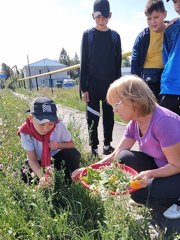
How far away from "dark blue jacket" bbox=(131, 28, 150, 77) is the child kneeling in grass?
1.23 meters

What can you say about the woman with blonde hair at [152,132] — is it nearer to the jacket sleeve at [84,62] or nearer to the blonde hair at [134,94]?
the blonde hair at [134,94]

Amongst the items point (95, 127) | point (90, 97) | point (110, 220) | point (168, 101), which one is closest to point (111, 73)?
point (90, 97)

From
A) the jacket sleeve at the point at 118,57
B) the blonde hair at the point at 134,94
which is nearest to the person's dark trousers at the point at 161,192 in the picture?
the blonde hair at the point at 134,94

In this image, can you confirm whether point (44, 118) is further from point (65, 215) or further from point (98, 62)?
point (98, 62)

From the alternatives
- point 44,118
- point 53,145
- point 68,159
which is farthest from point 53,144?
point 44,118

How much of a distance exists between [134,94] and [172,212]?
935 mm

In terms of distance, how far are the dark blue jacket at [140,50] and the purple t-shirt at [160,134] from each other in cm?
121

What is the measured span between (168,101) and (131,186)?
1359mm

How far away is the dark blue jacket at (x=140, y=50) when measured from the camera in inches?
148

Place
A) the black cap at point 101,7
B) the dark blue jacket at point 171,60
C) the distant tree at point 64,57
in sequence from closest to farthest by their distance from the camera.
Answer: the dark blue jacket at point 171,60 < the black cap at point 101,7 < the distant tree at point 64,57

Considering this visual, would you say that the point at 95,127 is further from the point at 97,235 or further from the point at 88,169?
the point at 97,235

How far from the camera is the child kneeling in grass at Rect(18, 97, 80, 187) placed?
9.58ft

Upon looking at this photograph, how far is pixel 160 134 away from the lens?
2.49 metres

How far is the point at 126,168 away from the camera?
2.69 metres
